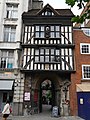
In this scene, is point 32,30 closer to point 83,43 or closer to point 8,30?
point 8,30

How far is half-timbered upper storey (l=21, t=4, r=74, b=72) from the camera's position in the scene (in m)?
16.2

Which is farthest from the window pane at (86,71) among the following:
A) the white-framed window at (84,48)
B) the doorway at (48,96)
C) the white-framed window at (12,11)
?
the white-framed window at (12,11)

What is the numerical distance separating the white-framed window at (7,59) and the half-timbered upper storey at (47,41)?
1.37m

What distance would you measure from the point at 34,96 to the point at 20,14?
8.85m

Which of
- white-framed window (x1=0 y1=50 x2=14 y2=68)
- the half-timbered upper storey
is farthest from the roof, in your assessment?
white-framed window (x1=0 y1=50 x2=14 y2=68)

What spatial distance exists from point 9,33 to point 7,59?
2878mm

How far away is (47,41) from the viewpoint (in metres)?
17.2

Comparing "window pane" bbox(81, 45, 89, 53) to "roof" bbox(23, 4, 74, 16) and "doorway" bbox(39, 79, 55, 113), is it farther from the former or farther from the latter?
"doorway" bbox(39, 79, 55, 113)

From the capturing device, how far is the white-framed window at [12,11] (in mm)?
18391

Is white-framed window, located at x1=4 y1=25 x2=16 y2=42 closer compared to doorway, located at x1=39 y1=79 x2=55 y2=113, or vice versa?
white-framed window, located at x1=4 y1=25 x2=16 y2=42

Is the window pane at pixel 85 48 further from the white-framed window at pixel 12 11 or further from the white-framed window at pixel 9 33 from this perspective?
the white-framed window at pixel 12 11

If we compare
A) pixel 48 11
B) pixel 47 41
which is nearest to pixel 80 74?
pixel 47 41

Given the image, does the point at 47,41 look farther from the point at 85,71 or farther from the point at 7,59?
the point at 85,71

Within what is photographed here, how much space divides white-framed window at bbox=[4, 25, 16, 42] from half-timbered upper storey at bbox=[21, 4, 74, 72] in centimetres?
114
